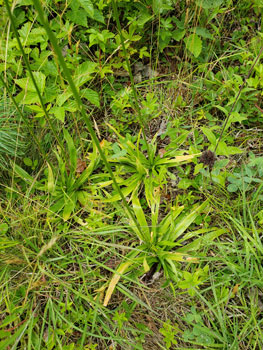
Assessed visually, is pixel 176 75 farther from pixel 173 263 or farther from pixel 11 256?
pixel 11 256

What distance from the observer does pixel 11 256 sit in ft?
4.91

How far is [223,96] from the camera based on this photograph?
1935 mm

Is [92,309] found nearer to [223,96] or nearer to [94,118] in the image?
[94,118]

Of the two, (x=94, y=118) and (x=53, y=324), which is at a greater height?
(x=94, y=118)

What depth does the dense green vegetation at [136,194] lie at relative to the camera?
1.44m

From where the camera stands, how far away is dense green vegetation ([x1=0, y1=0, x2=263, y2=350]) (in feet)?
4.73

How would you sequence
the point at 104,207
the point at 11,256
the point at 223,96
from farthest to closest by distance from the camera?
the point at 223,96 → the point at 104,207 → the point at 11,256

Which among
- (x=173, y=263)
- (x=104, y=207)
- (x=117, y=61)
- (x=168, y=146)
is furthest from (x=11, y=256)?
(x=117, y=61)

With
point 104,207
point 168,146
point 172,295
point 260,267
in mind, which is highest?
point 168,146

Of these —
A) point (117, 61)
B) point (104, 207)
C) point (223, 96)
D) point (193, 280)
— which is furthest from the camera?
point (117, 61)

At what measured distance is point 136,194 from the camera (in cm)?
175

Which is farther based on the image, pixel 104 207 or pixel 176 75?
pixel 176 75

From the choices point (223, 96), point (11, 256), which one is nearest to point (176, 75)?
point (223, 96)

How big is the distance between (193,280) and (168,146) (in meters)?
0.81
